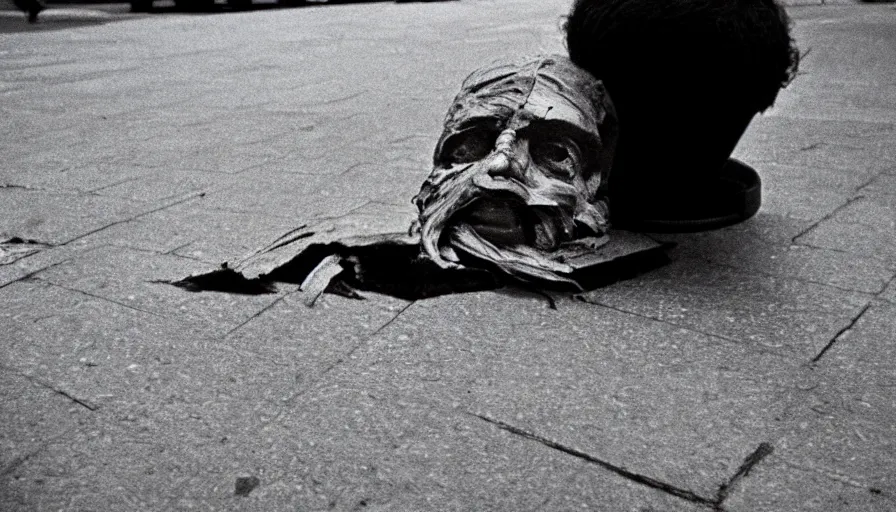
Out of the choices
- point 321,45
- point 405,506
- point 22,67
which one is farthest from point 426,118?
point 22,67

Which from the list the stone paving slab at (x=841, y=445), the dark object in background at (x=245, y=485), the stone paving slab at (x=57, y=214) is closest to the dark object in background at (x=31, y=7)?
the stone paving slab at (x=57, y=214)

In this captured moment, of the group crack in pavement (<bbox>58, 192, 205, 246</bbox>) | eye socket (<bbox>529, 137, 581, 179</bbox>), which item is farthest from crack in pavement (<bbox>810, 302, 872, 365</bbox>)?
crack in pavement (<bbox>58, 192, 205, 246</bbox>)

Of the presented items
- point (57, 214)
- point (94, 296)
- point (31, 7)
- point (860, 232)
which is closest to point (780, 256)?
point (860, 232)

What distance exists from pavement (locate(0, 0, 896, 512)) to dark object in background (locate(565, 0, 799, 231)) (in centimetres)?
16

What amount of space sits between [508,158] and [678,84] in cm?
65

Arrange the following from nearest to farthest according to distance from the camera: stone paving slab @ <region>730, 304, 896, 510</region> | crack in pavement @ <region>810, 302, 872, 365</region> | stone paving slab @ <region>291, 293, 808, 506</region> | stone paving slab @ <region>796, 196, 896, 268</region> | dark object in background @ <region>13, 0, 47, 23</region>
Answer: stone paving slab @ <region>730, 304, 896, 510</region>
stone paving slab @ <region>291, 293, 808, 506</region>
crack in pavement @ <region>810, 302, 872, 365</region>
stone paving slab @ <region>796, 196, 896, 268</region>
dark object in background @ <region>13, 0, 47, 23</region>

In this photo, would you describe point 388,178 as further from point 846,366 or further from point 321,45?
point 321,45

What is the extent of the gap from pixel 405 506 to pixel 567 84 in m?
1.57

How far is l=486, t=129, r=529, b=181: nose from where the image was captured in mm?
2365

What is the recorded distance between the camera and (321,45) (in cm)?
905

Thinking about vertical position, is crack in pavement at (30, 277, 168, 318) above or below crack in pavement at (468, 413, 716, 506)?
below

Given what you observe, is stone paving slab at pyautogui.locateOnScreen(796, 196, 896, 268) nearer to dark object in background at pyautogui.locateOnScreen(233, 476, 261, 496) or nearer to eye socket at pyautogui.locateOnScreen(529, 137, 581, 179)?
eye socket at pyautogui.locateOnScreen(529, 137, 581, 179)

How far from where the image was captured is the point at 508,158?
7.84 feet

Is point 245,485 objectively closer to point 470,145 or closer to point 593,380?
point 593,380
